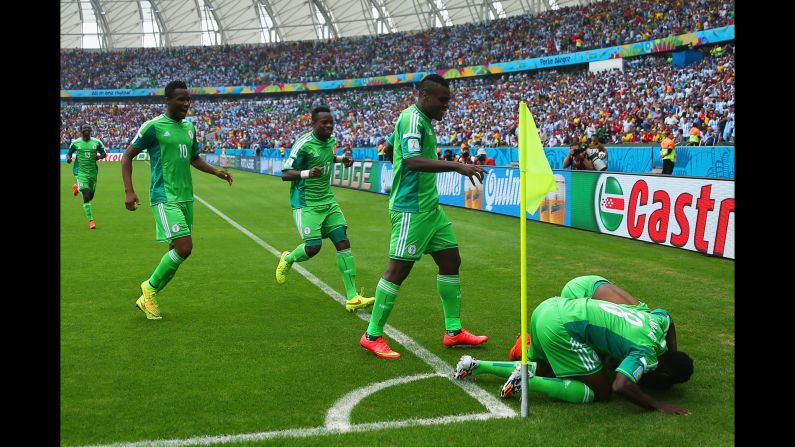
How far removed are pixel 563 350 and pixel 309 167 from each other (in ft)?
15.4

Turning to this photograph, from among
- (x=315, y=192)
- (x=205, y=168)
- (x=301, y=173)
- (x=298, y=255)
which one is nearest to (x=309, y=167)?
(x=315, y=192)

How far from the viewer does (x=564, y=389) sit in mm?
4652

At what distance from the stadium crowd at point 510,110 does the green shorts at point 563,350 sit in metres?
15.9

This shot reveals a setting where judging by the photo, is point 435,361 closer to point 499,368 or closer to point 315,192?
point 499,368

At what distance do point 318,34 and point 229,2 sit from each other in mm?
10193

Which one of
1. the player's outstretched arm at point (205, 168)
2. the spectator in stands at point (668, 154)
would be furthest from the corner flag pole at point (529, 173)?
the spectator in stands at point (668, 154)

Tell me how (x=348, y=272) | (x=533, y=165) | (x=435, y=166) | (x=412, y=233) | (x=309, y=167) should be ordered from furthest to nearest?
(x=309, y=167)
(x=348, y=272)
(x=412, y=233)
(x=435, y=166)
(x=533, y=165)

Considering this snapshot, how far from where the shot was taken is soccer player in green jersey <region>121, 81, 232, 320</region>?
24.4 ft

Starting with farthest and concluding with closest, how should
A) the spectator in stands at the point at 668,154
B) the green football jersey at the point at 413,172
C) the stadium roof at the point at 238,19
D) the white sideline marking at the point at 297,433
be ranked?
the stadium roof at the point at 238,19, the spectator in stands at the point at 668,154, the green football jersey at the point at 413,172, the white sideline marking at the point at 297,433

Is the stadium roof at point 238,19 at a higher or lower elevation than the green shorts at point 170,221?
higher

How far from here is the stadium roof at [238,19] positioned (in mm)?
69500

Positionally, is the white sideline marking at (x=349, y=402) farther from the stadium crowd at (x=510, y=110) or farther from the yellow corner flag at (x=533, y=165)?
the stadium crowd at (x=510, y=110)
